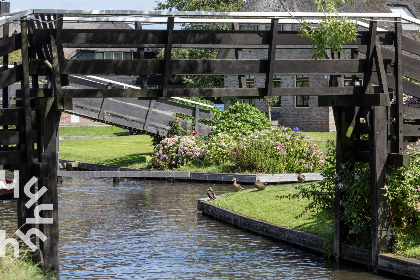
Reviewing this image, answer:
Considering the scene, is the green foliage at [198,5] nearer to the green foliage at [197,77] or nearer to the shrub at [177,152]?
the green foliage at [197,77]

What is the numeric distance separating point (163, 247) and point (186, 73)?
4.24 m

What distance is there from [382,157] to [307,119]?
1357 inches

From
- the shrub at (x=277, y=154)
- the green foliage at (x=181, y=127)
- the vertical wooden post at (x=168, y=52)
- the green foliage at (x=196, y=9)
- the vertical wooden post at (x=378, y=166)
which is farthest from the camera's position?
the green foliage at (x=196, y=9)

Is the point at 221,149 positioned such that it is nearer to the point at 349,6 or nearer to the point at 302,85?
the point at 302,85

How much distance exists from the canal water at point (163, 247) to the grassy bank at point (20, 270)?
1117mm

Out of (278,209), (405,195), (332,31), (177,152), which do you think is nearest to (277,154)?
(177,152)

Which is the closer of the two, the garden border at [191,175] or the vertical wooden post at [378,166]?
the vertical wooden post at [378,166]

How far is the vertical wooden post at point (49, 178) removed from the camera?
37.7 ft

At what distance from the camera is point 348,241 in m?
13.7

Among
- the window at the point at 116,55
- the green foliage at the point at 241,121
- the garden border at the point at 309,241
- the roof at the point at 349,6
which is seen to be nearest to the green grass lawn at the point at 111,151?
the green foliage at the point at 241,121

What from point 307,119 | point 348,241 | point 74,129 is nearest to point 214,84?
point 74,129

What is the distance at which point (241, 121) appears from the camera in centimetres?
2959

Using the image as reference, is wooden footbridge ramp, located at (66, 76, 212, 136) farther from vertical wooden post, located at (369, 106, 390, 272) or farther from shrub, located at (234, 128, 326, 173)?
vertical wooden post, located at (369, 106, 390, 272)

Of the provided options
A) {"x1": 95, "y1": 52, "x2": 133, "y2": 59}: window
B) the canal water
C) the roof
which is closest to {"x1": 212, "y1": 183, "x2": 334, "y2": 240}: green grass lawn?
the canal water
